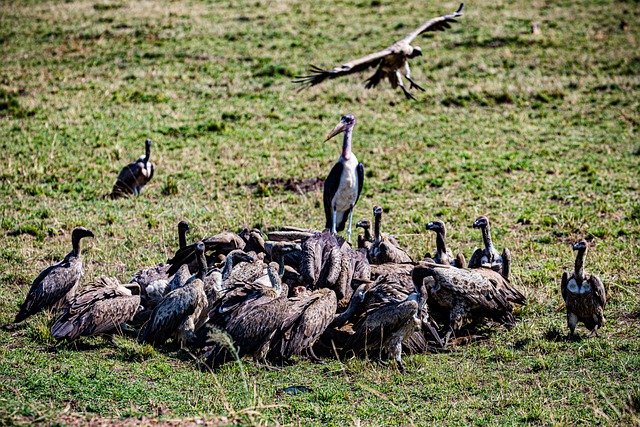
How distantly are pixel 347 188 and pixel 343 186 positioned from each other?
0.25 feet

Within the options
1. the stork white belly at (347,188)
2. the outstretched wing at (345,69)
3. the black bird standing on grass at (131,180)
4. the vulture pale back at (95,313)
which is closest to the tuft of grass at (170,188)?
the black bird standing on grass at (131,180)

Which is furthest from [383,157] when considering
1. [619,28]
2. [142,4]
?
[142,4]

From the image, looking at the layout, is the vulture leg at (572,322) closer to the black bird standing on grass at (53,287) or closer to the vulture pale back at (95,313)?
the vulture pale back at (95,313)

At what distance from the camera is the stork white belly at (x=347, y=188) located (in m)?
11.9

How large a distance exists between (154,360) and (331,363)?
1905 mm

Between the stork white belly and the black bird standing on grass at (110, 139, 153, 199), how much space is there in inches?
185

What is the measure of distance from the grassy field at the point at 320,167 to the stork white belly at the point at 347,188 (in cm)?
107

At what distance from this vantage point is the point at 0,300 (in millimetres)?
9430

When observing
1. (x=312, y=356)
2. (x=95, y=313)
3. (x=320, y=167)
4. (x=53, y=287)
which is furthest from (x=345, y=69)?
(x=320, y=167)

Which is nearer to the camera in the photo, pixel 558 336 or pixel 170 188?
pixel 558 336

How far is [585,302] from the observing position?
8.17 m

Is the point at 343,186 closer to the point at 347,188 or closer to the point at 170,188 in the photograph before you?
the point at 347,188

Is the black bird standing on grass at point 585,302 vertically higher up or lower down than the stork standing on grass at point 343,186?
lower down

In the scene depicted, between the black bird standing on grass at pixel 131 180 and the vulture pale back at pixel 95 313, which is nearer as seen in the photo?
the vulture pale back at pixel 95 313
